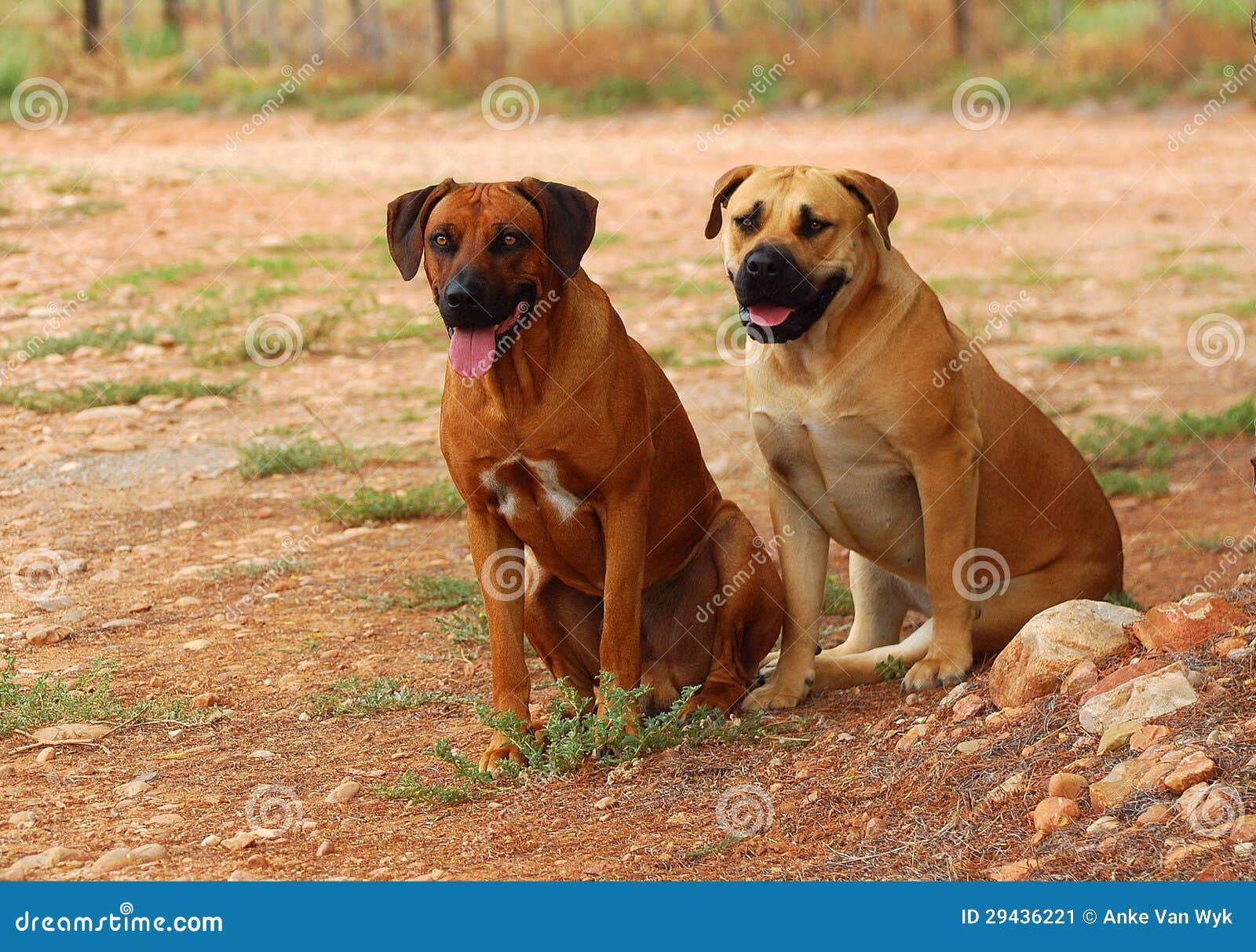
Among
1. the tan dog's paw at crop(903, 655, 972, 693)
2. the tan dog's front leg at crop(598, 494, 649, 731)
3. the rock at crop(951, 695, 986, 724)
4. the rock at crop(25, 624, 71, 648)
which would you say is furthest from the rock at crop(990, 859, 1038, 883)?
the rock at crop(25, 624, 71, 648)

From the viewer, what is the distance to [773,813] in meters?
4.07

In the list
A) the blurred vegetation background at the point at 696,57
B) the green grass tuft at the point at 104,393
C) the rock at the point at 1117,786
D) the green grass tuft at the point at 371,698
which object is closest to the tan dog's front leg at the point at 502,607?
the green grass tuft at the point at 371,698

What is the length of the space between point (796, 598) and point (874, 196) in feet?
Result: 4.35

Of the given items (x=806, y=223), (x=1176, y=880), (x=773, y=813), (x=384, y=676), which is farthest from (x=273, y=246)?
(x=1176, y=880)

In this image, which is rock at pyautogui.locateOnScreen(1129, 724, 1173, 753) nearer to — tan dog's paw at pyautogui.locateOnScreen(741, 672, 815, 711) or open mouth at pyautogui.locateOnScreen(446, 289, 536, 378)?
tan dog's paw at pyautogui.locateOnScreen(741, 672, 815, 711)

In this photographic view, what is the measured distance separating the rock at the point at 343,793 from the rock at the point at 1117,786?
1972mm

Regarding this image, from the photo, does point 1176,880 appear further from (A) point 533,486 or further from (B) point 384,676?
(B) point 384,676

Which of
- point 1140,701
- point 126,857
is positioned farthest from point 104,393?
point 1140,701

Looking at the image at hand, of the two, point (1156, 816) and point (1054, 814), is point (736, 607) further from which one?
point (1156, 816)

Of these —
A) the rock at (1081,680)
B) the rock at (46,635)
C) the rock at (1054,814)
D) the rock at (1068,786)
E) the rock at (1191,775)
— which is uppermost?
the rock at (1081,680)

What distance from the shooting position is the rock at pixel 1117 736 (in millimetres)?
3850

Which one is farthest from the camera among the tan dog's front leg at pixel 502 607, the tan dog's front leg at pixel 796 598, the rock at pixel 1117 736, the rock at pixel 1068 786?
the tan dog's front leg at pixel 796 598

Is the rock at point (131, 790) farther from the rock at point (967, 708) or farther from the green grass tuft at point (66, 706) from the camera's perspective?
the rock at point (967, 708)

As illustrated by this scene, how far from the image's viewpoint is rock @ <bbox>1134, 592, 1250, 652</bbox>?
4.30m
